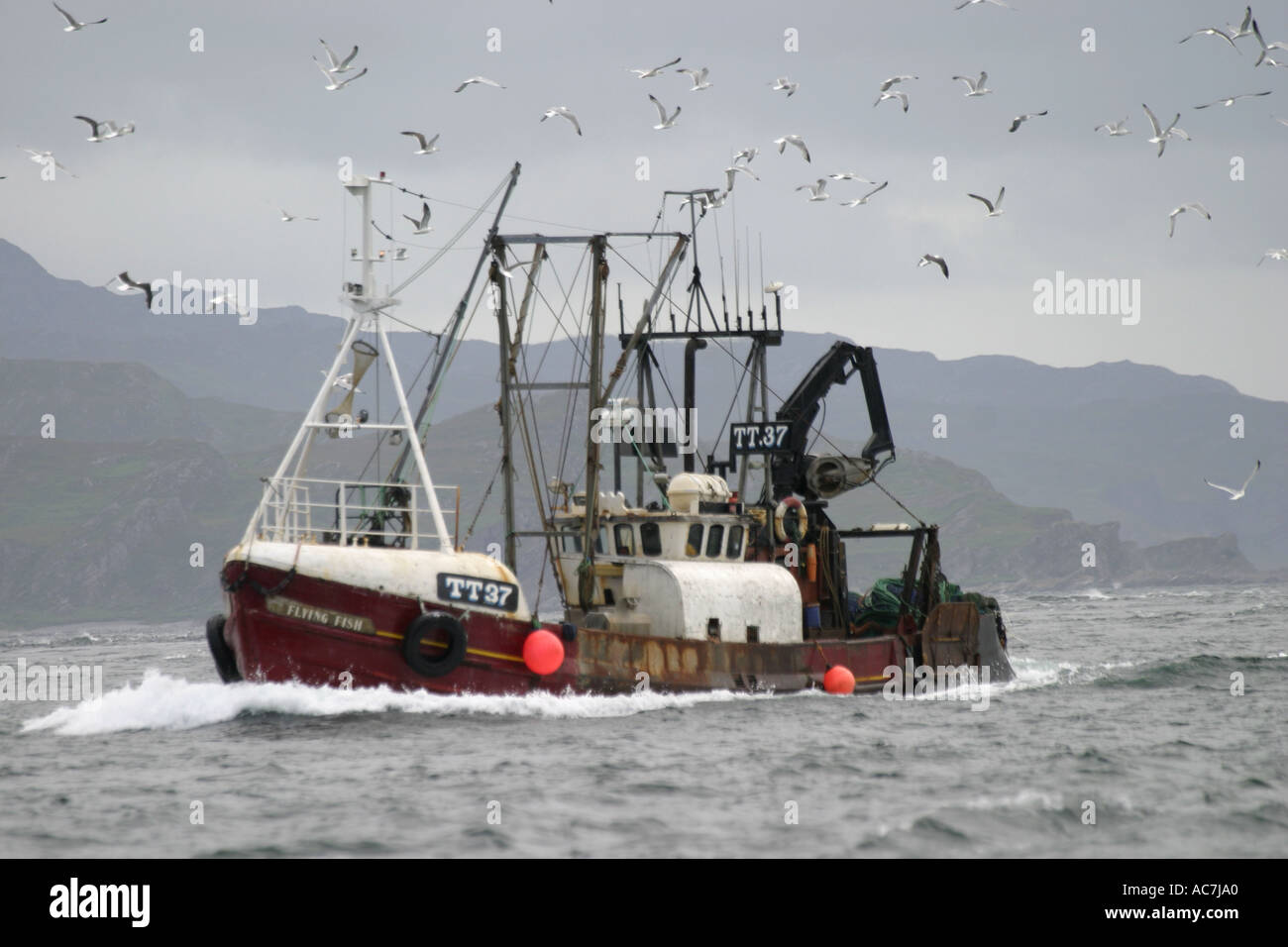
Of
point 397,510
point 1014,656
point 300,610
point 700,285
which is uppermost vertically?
point 700,285

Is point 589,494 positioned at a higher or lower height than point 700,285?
lower

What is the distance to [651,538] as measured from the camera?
3594 centimetres

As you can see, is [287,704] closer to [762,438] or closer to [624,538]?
[624,538]

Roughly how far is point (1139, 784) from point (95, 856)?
1427 centimetres

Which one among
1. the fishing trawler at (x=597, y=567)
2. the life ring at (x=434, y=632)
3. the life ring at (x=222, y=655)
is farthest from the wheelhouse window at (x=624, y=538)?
the life ring at (x=222, y=655)

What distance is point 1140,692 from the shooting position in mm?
40031

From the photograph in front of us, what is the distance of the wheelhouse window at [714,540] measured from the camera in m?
36.4

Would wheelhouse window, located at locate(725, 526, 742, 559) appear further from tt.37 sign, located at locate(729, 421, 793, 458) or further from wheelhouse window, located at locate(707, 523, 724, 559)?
tt.37 sign, located at locate(729, 421, 793, 458)

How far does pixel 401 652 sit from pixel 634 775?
298 inches

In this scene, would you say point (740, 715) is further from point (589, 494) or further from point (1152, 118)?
point (1152, 118)

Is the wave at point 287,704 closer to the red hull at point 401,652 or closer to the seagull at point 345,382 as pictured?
the red hull at point 401,652

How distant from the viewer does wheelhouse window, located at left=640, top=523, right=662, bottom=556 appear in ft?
118

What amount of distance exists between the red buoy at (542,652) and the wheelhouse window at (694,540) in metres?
6.34
